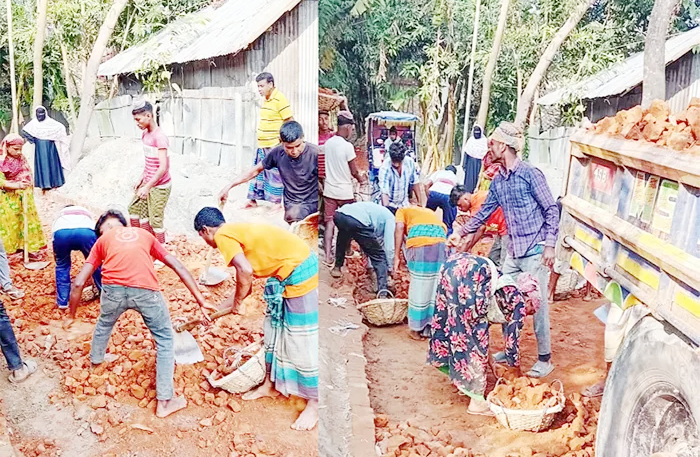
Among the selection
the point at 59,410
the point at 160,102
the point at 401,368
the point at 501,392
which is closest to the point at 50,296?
the point at 59,410

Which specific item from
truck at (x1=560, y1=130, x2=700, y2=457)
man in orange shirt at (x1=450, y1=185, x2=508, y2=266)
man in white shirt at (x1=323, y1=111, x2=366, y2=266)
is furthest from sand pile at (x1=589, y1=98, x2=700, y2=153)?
A: man in white shirt at (x1=323, y1=111, x2=366, y2=266)

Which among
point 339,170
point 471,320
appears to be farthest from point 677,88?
point 471,320

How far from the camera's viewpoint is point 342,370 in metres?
2.07

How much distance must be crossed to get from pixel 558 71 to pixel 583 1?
0.19 metres

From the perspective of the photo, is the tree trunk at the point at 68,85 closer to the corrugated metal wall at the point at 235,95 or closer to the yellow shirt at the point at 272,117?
the corrugated metal wall at the point at 235,95

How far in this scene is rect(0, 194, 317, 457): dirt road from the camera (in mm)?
1651

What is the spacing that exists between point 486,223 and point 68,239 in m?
1.20

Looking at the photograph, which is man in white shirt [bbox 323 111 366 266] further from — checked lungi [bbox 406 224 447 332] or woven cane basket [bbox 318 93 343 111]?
checked lungi [bbox 406 224 447 332]

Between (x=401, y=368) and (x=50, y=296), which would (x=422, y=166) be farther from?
(x=50, y=296)

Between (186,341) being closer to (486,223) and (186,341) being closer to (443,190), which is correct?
(443,190)

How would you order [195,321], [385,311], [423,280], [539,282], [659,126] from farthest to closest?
[423,280] → [385,311] → [539,282] → [195,321] → [659,126]

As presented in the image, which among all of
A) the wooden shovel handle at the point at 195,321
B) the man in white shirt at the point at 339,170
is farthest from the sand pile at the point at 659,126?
the wooden shovel handle at the point at 195,321

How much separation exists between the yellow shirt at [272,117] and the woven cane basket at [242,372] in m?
0.62

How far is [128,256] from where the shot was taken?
1.70 m
